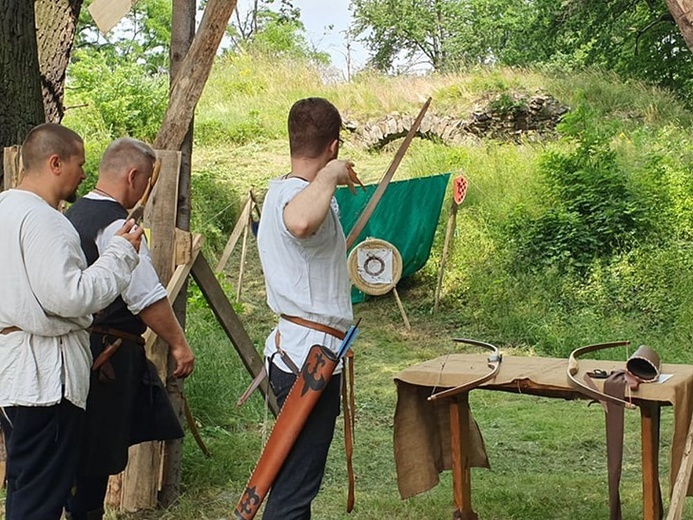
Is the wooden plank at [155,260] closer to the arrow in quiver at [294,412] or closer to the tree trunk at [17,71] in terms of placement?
the tree trunk at [17,71]

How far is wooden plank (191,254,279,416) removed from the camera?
152 inches

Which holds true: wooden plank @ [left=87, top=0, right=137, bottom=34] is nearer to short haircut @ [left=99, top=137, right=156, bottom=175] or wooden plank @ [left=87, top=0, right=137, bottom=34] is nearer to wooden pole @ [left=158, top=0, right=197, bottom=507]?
Answer: wooden pole @ [left=158, top=0, right=197, bottom=507]

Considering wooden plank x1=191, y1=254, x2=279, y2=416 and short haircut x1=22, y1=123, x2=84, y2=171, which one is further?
wooden plank x1=191, y1=254, x2=279, y2=416

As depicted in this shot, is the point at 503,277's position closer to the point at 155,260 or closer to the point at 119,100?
the point at 155,260

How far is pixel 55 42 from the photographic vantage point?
16.4 ft

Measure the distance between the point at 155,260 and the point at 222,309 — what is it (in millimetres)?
462

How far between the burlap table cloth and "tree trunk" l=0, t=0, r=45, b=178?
2.16 meters

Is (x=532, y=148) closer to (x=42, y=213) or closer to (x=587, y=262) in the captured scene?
(x=587, y=262)

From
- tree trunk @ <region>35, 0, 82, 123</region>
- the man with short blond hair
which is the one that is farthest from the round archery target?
the man with short blond hair

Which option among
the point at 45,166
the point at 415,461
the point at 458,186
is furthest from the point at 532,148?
the point at 45,166

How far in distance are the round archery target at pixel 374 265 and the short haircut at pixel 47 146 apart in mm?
7256

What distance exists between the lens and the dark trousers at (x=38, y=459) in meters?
2.51

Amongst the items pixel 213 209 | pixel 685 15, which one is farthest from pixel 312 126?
pixel 213 209

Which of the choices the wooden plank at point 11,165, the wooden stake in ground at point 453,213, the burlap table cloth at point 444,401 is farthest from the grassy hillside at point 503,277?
the wooden plank at point 11,165
